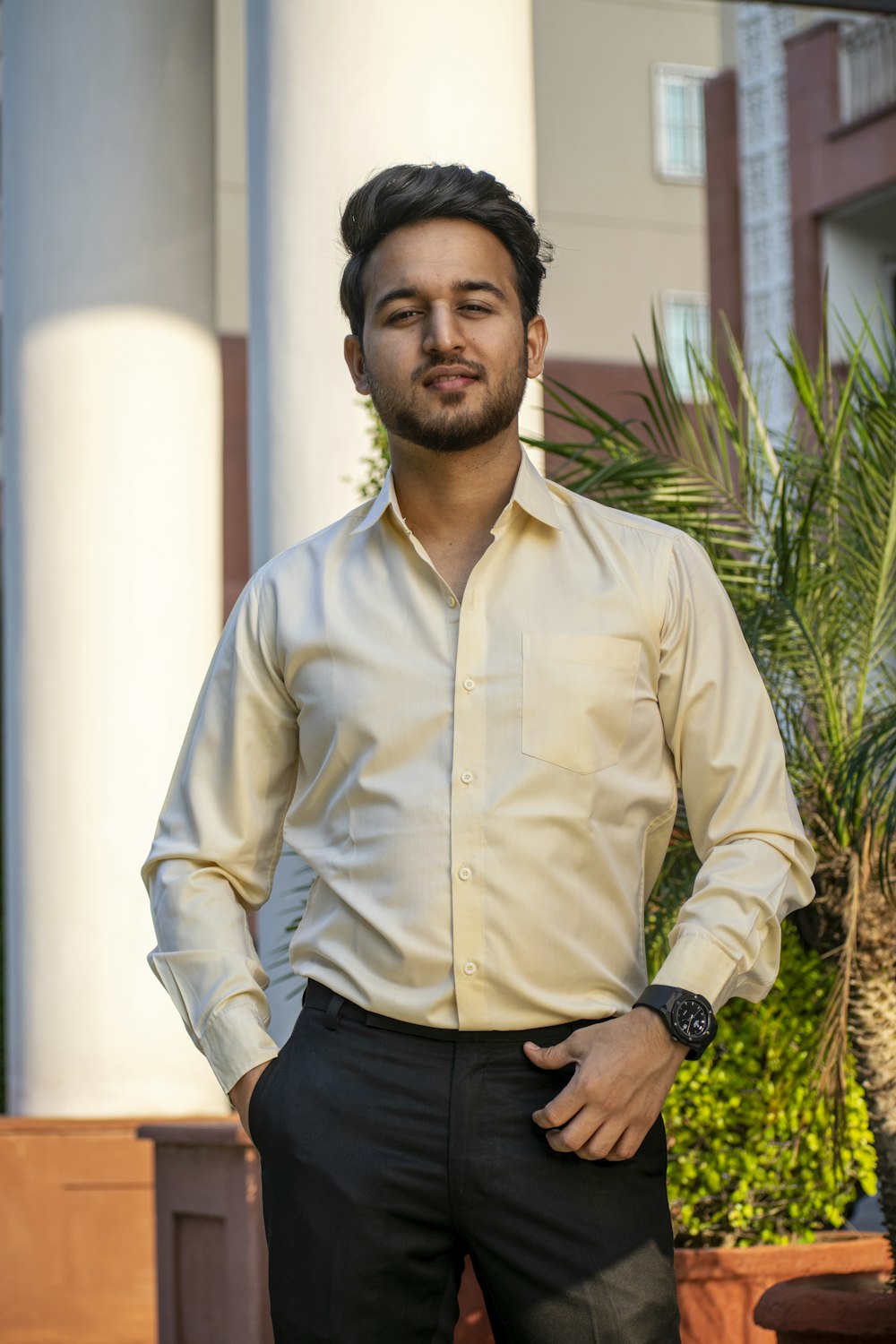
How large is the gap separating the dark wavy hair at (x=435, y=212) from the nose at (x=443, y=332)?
0.44ft

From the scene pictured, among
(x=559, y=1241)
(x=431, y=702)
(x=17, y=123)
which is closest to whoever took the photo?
(x=559, y=1241)

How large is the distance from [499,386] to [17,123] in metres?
4.21

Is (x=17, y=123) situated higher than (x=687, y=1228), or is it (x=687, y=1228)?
(x=17, y=123)

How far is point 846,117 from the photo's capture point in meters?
12.0

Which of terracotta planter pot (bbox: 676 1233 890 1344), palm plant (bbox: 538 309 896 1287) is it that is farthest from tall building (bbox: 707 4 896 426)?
terracotta planter pot (bbox: 676 1233 890 1344)

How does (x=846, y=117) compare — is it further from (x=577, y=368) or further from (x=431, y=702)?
(x=431, y=702)

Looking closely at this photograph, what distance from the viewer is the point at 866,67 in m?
12.0

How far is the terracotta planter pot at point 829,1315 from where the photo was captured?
3078mm

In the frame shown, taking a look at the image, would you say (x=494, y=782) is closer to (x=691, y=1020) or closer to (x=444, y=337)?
(x=691, y=1020)

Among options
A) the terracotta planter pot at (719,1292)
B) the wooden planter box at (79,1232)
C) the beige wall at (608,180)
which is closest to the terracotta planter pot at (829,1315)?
the terracotta planter pot at (719,1292)

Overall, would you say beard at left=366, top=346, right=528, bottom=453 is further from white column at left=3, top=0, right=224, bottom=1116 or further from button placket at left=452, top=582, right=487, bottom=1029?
white column at left=3, top=0, right=224, bottom=1116

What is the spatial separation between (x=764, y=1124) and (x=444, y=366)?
219 cm

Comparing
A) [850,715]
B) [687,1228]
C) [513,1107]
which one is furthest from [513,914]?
[687,1228]

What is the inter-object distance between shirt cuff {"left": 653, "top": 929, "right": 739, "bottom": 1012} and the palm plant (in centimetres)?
126
